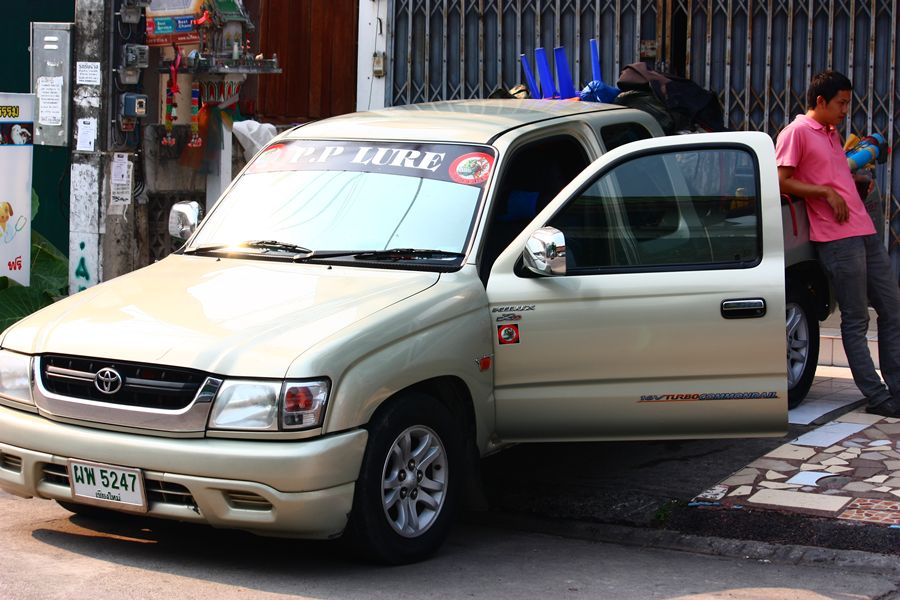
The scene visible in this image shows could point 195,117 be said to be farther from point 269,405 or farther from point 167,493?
point 269,405

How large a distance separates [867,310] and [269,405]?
438 centimetres

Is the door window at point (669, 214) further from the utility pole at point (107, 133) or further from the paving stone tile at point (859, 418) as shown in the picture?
the utility pole at point (107, 133)

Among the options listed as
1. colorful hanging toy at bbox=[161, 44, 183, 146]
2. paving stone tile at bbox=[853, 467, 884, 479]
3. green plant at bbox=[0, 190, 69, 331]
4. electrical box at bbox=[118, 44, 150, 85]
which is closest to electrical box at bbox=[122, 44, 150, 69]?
electrical box at bbox=[118, 44, 150, 85]

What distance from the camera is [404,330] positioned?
535 centimetres

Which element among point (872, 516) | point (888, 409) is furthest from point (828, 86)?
point (872, 516)

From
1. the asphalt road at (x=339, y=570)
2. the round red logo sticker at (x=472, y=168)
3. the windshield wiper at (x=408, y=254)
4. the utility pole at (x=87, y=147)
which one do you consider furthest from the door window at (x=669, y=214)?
the utility pole at (x=87, y=147)

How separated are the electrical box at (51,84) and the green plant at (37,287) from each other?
3.38 feet

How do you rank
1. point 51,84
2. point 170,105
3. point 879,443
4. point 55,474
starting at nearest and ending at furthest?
point 55,474, point 879,443, point 51,84, point 170,105

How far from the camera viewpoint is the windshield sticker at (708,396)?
235 inches

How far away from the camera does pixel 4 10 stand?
1298cm

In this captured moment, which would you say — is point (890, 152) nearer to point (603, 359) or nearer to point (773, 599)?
point (603, 359)

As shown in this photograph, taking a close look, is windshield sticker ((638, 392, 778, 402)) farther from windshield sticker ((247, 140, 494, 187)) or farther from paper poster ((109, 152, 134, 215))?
paper poster ((109, 152, 134, 215))

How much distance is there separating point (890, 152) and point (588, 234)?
504cm

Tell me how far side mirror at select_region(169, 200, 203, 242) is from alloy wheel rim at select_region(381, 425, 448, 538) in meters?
1.88
